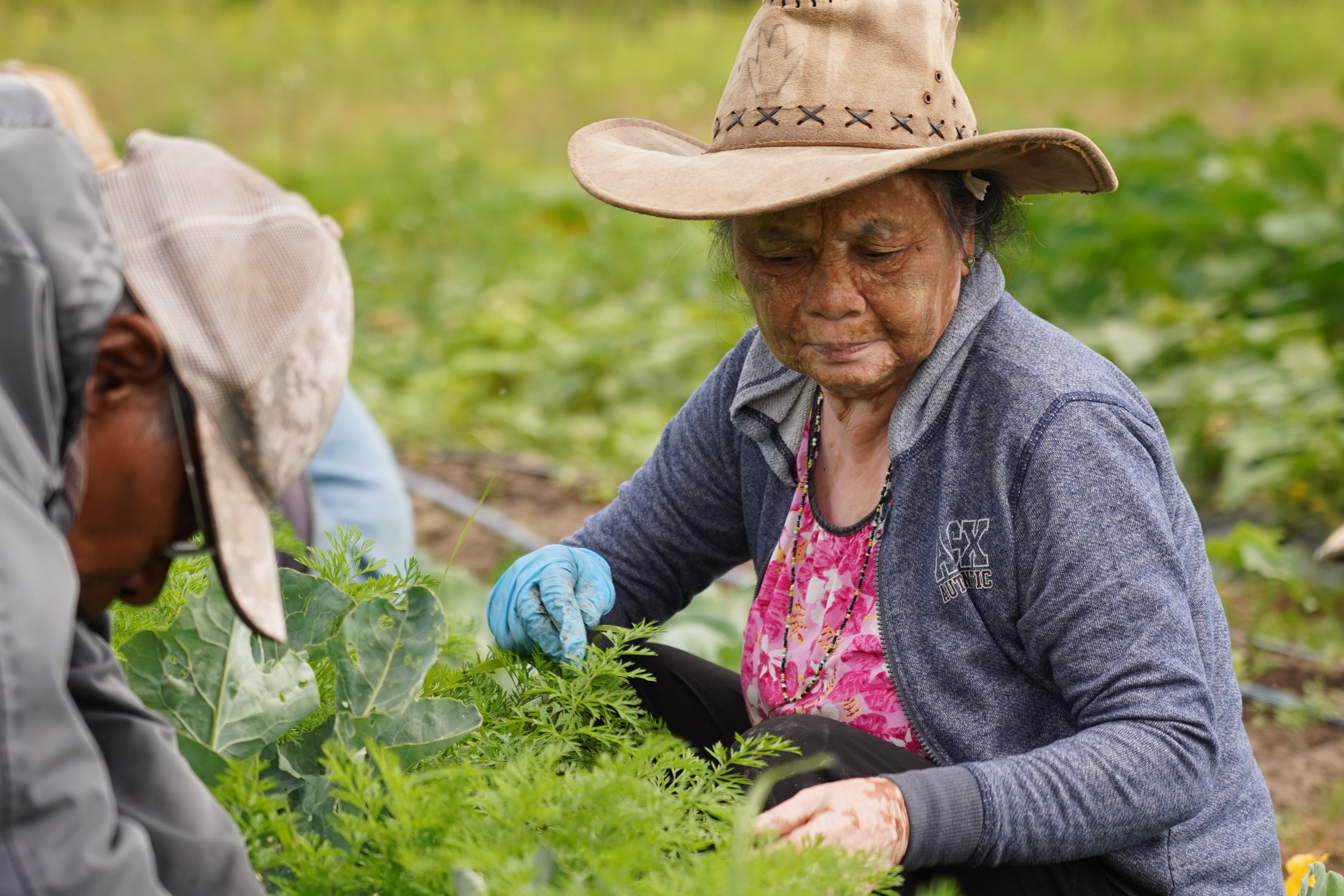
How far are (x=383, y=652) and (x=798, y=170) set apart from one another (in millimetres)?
821

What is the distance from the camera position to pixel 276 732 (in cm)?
157

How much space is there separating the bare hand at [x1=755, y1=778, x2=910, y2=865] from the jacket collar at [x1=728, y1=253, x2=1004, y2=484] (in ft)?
1.76

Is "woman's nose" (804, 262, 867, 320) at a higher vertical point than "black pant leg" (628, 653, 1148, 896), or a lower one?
higher

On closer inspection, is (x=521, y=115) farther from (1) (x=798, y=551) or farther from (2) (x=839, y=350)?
(2) (x=839, y=350)

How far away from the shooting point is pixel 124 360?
107 cm

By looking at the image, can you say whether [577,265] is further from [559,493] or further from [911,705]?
[911,705]

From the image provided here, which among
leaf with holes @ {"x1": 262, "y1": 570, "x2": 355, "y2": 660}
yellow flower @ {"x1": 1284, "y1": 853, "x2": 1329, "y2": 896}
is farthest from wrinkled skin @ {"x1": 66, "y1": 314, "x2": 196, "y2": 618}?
yellow flower @ {"x1": 1284, "y1": 853, "x2": 1329, "y2": 896}

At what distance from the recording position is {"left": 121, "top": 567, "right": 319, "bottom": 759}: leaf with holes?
1.57 m

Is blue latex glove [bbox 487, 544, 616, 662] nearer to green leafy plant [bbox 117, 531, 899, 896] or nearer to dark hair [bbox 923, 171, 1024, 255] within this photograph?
green leafy plant [bbox 117, 531, 899, 896]

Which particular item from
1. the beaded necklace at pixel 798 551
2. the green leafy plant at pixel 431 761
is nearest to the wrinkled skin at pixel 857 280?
the beaded necklace at pixel 798 551

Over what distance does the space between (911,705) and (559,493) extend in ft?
12.2

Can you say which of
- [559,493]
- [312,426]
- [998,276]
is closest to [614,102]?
[559,493]

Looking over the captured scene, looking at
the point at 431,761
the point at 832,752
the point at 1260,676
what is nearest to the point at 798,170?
the point at 832,752

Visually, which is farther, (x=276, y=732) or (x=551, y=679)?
(x=551, y=679)
